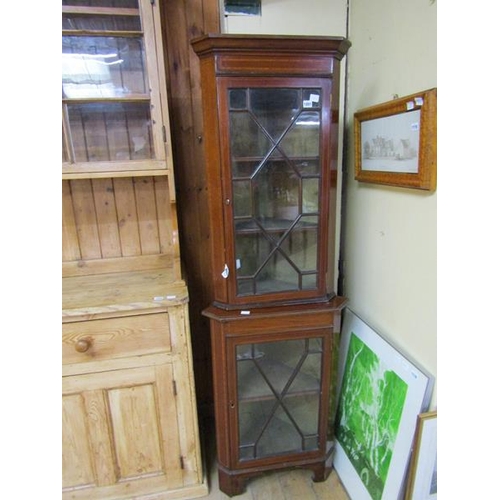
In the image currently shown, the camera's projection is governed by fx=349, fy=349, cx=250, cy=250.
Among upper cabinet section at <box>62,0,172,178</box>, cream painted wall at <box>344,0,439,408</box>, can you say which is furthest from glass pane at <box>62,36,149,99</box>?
cream painted wall at <box>344,0,439,408</box>

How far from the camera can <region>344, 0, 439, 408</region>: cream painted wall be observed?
3.43ft

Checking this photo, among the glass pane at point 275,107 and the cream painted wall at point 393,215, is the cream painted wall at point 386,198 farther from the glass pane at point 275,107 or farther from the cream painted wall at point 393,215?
the glass pane at point 275,107

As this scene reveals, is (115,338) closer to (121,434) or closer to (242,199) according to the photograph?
(121,434)

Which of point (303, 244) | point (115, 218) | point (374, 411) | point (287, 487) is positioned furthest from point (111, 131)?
point (287, 487)

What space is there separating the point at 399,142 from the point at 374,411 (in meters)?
0.96

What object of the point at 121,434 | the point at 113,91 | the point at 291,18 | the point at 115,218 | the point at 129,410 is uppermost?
the point at 291,18

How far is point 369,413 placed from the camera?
4.39 ft

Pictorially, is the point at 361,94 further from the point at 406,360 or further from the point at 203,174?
the point at 406,360

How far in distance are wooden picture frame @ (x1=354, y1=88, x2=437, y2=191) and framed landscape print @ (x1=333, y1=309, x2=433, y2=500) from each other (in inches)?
23.5

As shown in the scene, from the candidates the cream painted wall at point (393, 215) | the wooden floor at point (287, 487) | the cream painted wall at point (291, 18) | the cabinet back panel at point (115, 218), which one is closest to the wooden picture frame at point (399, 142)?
the cream painted wall at point (393, 215)
